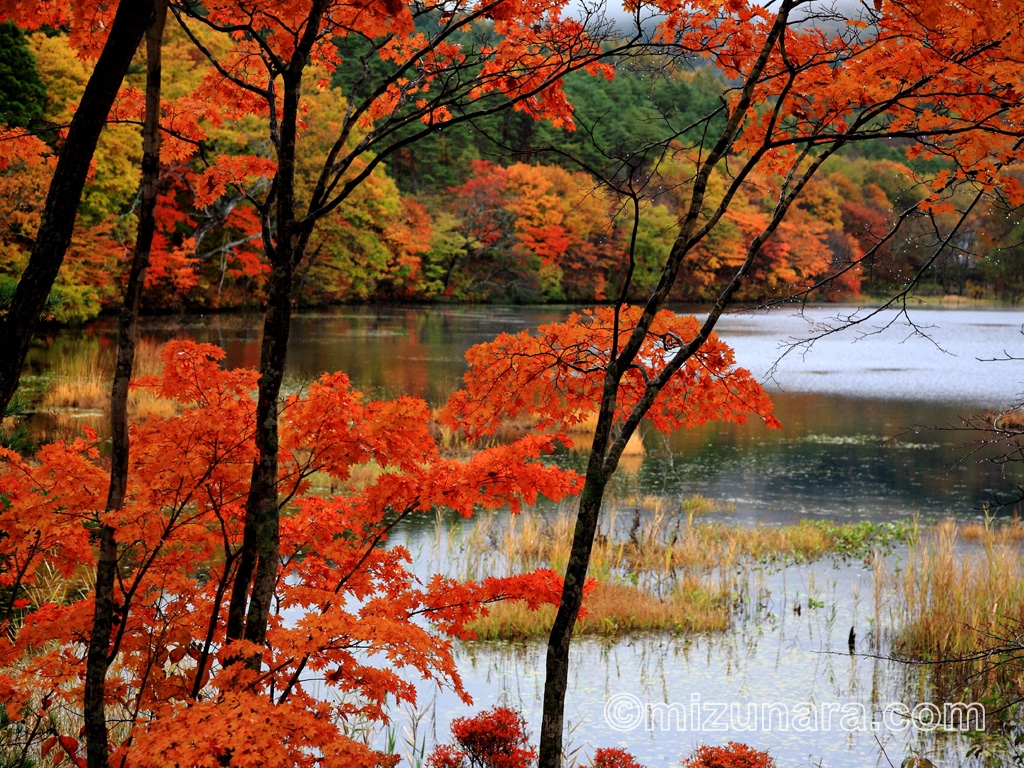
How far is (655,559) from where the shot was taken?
9055mm

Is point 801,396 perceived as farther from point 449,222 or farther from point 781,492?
point 449,222

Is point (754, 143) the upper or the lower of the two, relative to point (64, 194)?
upper

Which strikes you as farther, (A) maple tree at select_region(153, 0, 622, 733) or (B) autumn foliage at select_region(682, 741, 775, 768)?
(B) autumn foliage at select_region(682, 741, 775, 768)

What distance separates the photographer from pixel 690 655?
709 centimetres

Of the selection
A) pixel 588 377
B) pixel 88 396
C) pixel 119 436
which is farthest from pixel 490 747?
pixel 88 396

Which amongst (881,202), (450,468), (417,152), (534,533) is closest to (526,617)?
(534,533)

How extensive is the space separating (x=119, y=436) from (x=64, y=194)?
0.86 meters

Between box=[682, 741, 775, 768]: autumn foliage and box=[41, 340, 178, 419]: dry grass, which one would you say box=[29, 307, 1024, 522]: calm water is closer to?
box=[41, 340, 178, 419]: dry grass

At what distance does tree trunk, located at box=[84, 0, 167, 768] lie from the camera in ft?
10.7

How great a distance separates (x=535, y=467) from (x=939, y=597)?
4455 millimetres

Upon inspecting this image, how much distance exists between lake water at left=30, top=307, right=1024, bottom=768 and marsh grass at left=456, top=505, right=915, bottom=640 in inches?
9.4

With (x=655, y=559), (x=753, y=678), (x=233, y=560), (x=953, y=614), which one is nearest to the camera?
(x=233, y=560)

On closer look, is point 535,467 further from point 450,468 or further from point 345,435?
point 345,435

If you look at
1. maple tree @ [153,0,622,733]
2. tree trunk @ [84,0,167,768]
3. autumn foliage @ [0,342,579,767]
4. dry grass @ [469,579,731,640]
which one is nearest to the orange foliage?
autumn foliage @ [0,342,579,767]
